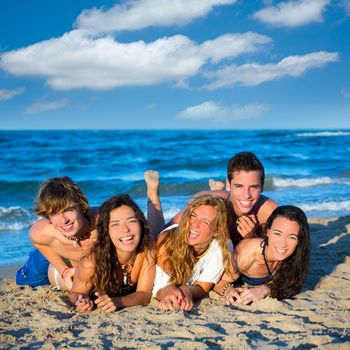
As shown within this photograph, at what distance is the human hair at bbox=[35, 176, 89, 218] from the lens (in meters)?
3.93

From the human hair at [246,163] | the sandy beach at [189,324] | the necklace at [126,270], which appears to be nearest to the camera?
the sandy beach at [189,324]

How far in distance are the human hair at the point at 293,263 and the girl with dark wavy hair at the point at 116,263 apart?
1.11 meters

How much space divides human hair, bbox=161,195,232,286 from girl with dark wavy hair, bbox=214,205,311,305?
31 centimetres

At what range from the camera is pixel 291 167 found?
722 inches

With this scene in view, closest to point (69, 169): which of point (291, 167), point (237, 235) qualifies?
point (291, 167)

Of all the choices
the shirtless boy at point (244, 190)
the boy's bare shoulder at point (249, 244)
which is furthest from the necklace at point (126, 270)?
the boy's bare shoulder at point (249, 244)

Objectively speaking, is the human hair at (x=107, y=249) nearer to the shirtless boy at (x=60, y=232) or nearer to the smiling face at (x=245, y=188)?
the shirtless boy at (x=60, y=232)

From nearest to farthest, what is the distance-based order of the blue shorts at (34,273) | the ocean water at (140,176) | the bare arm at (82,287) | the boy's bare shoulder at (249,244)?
the bare arm at (82,287) → the boy's bare shoulder at (249,244) → the blue shorts at (34,273) → the ocean water at (140,176)

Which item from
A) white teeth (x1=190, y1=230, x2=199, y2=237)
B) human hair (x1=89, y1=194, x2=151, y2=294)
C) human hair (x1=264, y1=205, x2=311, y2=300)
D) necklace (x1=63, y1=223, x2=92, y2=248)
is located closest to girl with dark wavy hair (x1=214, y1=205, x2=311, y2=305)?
human hair (x1=264, y1=205, x2=311, y2=300)

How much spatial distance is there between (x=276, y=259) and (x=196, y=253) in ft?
2.31

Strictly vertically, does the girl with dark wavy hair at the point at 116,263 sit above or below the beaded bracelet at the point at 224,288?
above

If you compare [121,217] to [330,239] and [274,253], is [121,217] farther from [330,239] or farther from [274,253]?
[330,239]

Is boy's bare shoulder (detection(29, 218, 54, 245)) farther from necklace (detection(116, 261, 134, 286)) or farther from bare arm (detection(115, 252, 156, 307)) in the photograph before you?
bare arm (detection(115, 252, 156, 307))

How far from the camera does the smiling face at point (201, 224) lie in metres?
3.79
